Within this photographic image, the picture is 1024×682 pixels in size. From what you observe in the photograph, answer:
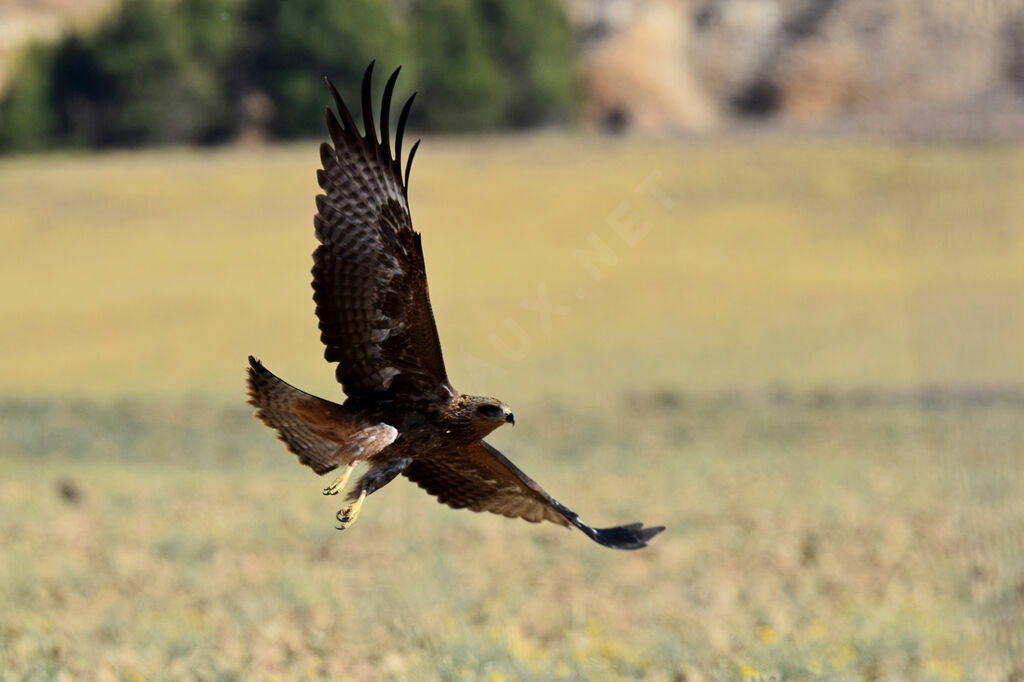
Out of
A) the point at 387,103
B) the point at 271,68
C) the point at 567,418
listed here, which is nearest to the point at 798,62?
the point at 271,68

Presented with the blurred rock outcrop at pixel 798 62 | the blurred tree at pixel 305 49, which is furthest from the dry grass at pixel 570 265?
the blurred rock outcrop at pixel 798 62

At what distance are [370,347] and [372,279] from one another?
237 millimetres

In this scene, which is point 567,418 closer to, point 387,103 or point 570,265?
point 570,265

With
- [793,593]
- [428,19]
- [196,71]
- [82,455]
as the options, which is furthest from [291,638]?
[428,19]

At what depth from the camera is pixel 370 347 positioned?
5.74 m

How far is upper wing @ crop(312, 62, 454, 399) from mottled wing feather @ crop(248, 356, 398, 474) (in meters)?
0.12

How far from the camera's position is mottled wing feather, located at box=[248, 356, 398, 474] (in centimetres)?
575

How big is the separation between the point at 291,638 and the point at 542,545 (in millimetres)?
4559

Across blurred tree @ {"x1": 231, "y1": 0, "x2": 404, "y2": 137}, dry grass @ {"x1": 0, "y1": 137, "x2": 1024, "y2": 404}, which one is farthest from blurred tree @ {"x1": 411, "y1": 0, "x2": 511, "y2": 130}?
blurred tree @ {"x1": 231, "y1": 0, "x2": 404, "y2": 137}

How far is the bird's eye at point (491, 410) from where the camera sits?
5.71m

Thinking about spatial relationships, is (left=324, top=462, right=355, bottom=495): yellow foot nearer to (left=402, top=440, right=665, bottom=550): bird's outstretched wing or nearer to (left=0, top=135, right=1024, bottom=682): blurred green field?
(left=402, top=440, right=665, bottom=550): bird's outstretched wing

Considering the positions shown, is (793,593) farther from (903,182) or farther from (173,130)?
(173,130)

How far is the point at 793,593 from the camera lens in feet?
34.0

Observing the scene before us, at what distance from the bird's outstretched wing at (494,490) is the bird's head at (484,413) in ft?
1.55
